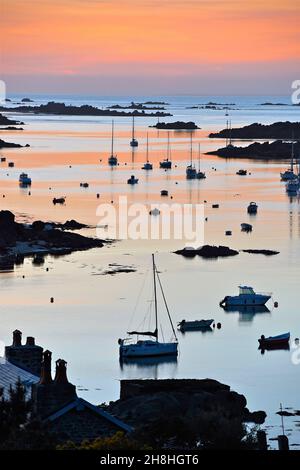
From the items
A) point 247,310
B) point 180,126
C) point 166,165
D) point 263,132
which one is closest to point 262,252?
point 247,310

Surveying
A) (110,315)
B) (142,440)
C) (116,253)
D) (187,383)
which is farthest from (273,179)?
(142,440)

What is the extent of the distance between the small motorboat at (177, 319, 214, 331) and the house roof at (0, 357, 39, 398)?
1974cm

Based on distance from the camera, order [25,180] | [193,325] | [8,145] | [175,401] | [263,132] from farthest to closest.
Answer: [263,132]
[8,145]
[25,180]
[193,325]
[175,401]

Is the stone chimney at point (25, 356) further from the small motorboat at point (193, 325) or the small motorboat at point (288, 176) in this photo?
the small motorboat at point (288, 176)

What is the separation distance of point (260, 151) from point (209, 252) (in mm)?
69093

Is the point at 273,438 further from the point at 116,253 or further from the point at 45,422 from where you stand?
the point at 116,253

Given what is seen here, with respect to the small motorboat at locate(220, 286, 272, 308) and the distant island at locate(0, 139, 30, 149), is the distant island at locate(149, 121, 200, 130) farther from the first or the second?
the small motorboat at locate(220, 286, 272, 308)

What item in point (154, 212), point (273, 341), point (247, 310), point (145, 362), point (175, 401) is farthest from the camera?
point (154, 212)

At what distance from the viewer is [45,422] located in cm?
1605

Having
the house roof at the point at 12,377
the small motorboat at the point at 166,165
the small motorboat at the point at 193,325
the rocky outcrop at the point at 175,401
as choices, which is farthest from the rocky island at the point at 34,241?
the small motorboat at the point at 166,165

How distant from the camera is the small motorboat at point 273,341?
3762 cm

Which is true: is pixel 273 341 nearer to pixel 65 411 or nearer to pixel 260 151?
pixel 65 411

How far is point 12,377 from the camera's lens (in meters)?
19.3

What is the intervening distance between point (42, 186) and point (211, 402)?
61.6 meters
